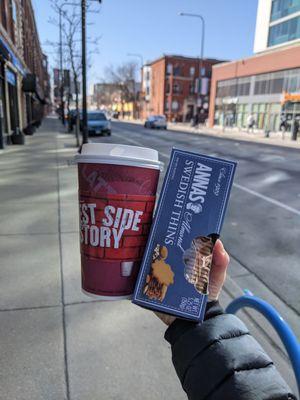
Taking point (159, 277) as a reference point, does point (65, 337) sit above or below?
below

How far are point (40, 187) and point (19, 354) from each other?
5949mm

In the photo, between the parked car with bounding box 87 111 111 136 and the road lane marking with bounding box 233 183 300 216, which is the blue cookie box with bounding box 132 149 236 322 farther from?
the parked car with bounding box 87 111 111 136

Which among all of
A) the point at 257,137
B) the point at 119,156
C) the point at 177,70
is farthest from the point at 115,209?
the point at 177,70

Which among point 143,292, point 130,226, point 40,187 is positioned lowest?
point 40,187

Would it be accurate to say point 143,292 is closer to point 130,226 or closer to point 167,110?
point 130,226

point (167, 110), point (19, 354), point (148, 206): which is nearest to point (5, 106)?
point (19, 354)

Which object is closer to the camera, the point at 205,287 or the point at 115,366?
the point at 205,287

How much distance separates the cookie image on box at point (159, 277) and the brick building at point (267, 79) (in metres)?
29.9

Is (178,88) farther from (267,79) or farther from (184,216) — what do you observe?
(184,216)

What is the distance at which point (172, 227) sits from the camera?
110cm

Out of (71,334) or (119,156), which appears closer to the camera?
(119,156)

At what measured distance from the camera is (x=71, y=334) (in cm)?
287

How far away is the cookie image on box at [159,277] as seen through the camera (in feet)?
3.65

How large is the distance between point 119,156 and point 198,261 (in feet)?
1.31
